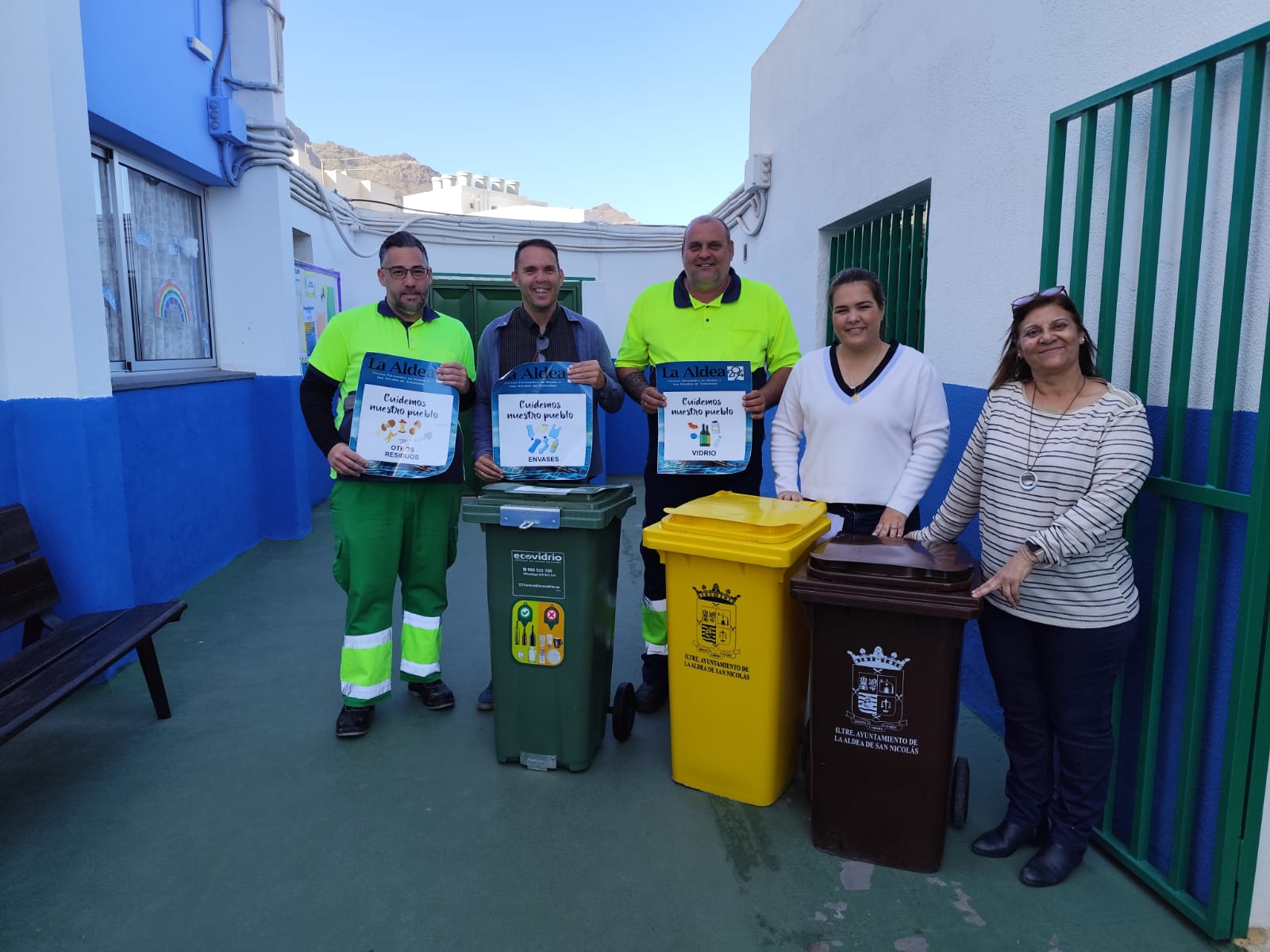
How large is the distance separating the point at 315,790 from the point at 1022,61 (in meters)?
3.76

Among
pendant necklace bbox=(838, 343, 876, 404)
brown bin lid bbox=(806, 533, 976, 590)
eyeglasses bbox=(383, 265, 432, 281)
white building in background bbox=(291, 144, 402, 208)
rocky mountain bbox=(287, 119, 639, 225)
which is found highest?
rocky mountain bbox=(287, 119, 639, 225)

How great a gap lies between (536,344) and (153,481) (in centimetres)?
290

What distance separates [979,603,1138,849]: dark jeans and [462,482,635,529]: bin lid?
4.09ft

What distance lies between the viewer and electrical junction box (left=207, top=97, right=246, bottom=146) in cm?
558

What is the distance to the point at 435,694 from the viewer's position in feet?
Result: 11.5

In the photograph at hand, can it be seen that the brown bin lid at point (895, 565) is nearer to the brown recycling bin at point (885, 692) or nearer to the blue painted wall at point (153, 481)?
the brown recycling bin at point (885, 692)

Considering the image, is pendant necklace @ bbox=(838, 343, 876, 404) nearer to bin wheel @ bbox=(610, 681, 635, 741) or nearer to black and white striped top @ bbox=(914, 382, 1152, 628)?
black and white striped top @ bbox=(914, 382, 1152, 628)

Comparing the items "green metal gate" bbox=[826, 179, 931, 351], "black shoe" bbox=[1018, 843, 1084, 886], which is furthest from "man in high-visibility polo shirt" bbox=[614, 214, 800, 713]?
"black shoe" bbox=[1018, 843, 1084, 886]

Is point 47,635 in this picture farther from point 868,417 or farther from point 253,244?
point 253,244

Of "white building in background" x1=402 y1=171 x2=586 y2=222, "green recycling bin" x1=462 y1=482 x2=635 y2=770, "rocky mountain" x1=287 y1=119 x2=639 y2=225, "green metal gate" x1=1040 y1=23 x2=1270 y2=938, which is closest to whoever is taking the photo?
"green metal gate" x1=1040 y1=23 x2=1270 y2=938

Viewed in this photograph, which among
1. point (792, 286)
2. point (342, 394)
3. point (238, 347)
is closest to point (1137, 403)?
point (342, 394)

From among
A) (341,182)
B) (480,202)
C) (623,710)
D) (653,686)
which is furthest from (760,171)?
(480,202)

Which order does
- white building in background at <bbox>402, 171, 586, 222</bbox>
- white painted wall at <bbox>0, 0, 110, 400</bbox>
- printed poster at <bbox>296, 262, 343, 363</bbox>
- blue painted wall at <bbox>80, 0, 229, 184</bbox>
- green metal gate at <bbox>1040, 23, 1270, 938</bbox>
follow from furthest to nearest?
white building in background at <bbox>402, 171, 586, 222</bbox> < printed poster at <bbox>296, 262, 343, 363</bbox> < blue painted wall at <bbox>80, 0, 229, 184</bbox> < white painted wall at <bbox>0, 0, 110, 400</bbox> < green metal gate at <bbox>1040, 23, 1270, 938</bbox>

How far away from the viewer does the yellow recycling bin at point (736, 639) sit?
8.39 ft
